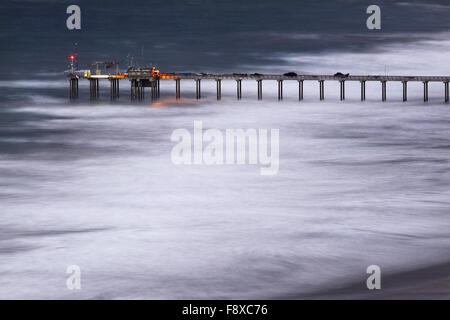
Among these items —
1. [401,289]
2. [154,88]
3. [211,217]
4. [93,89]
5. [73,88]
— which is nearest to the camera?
[401,289]

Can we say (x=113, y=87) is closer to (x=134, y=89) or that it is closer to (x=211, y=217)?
(x=134, y=89)

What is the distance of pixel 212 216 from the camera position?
68.8 ft

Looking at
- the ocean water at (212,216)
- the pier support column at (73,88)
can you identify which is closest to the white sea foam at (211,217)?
the ocean water at (212,216)

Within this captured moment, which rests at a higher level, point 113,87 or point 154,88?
point 113,87

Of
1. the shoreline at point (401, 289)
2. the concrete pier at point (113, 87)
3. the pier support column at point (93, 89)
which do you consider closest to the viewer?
the shoreline at point (401, 289)

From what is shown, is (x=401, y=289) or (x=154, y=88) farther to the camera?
(x=154, y=88)

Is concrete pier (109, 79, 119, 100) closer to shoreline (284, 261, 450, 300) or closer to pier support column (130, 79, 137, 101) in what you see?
pier support column (130, 79, 137, 101)

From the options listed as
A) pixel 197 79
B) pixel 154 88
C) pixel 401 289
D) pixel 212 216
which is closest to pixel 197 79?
pixel 197 79

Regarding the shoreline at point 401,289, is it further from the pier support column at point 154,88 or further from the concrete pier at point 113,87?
the pier support column at point 154,88

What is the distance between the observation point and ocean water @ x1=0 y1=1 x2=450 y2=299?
48.9ft

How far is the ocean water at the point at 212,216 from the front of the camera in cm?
1490

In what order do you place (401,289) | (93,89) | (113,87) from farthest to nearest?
1. (113,87)
2. (93,89)
3. (401,289)

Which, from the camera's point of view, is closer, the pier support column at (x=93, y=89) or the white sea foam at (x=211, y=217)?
the white sea foam at (x=211, y=217)
